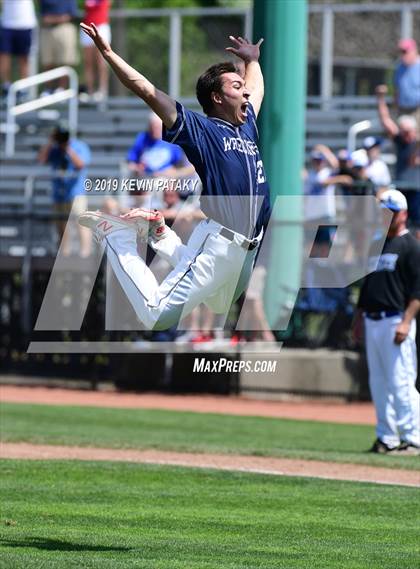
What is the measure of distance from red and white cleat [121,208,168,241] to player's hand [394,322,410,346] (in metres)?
4.85

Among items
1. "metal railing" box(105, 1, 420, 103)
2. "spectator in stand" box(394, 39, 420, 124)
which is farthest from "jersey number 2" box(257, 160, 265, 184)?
"metal railing" box(105, 1, 420, 103)

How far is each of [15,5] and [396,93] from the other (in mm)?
7134

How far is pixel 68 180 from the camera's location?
19484 millimetres

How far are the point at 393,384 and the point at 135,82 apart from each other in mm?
6051

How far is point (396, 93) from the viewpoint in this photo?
65.6 ft

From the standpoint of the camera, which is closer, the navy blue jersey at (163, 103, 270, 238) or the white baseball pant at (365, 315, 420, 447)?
the navy blue jersey at (163, 103, 270, 238)

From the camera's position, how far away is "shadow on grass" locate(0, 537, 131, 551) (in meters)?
8.23

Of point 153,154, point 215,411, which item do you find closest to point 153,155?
point 153,154

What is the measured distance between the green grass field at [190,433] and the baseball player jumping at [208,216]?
170 inches

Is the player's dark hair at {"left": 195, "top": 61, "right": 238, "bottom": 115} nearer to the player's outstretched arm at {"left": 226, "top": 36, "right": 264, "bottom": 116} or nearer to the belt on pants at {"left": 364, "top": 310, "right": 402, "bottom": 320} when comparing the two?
the player's outstretched arm at {"left": 226, "top": 36, "right": 264, "bottom": 116}

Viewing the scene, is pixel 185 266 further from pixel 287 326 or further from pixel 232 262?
pixel 287 326

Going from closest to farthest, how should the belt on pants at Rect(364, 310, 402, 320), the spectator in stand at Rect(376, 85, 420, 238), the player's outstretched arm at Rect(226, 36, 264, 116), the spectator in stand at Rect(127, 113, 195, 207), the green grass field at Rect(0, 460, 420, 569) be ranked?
the green grass field at Rect(0, 460, 420, 569) → the player's outstretched arm at Rect(226, 36, 264, 116) → the belt on pants at Rect(364, 310, 402, 320) → the spectator in stand at Rect(376, 85, 420, 238) → the spectator in stand at Rect(127, 113, 195, 207)

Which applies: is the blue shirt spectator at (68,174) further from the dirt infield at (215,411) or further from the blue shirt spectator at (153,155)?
the dirt infield at (215,411)

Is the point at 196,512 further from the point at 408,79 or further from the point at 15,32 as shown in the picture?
the point at 15,32
